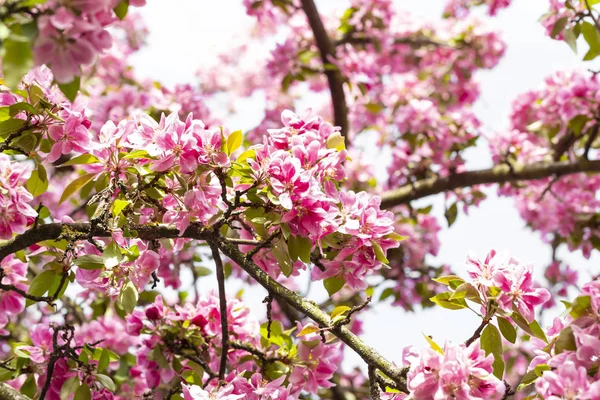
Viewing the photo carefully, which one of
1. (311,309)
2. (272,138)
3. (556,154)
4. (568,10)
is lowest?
(311,309)

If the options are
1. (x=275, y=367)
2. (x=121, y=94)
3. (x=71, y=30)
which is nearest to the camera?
(x=71, y=30)

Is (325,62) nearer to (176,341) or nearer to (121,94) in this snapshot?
(121,94)

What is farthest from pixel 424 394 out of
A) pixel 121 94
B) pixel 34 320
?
pixel 34 320

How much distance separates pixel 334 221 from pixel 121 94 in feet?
8.56

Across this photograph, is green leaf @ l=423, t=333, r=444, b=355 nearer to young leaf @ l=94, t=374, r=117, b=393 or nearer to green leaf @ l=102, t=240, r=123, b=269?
green leaf @ l=102, t=240, r=123, b=269

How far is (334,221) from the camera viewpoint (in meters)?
1.79

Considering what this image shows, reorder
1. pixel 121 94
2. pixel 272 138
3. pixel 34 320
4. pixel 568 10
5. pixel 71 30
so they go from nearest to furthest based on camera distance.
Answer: pixel 71 30
pixel 272 138
pixel 568 10
pixel 121 94
pixel 34 320

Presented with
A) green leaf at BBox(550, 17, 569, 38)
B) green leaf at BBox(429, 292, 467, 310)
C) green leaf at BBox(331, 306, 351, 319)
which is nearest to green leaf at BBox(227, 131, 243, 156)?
green leaf at BBox(331, 306, 351, 319)

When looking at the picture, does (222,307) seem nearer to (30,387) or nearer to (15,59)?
(30,387)

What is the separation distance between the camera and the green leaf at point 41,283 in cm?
201

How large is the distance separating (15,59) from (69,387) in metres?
1.29

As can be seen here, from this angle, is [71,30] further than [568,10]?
No

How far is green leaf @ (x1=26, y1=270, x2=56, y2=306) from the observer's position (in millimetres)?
2014

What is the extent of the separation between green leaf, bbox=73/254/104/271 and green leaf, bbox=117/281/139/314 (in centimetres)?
10
